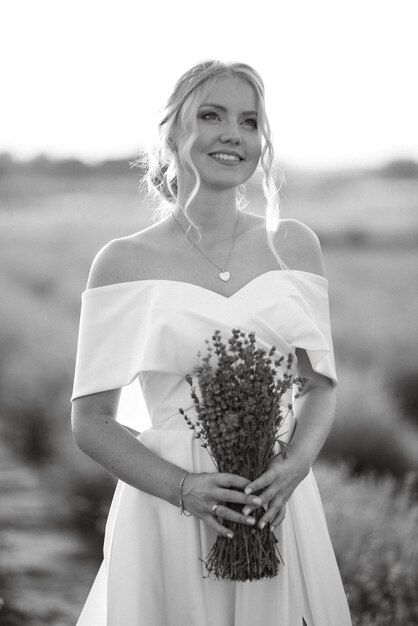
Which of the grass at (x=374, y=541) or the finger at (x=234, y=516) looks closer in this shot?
the finger at (x=234, y=516)

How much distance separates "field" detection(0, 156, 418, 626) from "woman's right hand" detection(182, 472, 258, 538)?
1986 mm

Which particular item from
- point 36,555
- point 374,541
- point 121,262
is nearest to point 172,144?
point 121,262

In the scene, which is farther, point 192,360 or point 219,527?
point 192,360

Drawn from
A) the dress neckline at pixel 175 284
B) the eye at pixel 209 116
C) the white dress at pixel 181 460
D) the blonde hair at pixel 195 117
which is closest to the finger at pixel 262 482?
the white dress at pixel 181 460

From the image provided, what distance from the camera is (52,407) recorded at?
12.7 feet

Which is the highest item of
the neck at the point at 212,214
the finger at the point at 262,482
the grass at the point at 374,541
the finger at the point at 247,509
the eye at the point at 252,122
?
the eye at the point at 252,122

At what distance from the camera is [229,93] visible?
7.16 feet

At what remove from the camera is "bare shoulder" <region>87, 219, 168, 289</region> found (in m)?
2.24

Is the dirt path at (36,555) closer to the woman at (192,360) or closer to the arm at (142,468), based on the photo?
the woman at (192,360)

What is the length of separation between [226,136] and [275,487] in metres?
0.92

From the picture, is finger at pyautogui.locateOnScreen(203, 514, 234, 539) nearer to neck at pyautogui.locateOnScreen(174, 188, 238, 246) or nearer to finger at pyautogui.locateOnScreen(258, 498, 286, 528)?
finger at pyautogui.locateOnScreen(258, 498, 286, 528)

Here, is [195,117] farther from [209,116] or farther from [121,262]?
[121,262]

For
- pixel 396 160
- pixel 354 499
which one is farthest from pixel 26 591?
pixel 396 160

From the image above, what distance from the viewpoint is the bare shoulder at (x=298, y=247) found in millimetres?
2330
